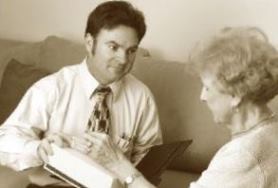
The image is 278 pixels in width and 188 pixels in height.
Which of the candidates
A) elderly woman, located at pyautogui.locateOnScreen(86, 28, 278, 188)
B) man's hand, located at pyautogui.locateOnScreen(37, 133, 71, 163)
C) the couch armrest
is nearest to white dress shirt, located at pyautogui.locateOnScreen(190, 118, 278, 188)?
elderly woman, located at pyautogui.locateOnScreen(86, 28, 278, 188)

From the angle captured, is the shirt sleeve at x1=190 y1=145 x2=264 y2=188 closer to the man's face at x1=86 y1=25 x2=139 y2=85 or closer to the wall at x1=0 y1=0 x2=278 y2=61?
the man's face at x1=86 y1=25 x2=139 y2=85

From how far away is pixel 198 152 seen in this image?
219 cm

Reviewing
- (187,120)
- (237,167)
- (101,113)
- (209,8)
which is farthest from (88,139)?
(209,8)

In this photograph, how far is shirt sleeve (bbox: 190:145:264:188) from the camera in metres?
1.35

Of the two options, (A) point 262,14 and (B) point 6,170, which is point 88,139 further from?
(A) point 262,14

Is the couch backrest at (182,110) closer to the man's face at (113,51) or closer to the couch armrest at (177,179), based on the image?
the couch armrest at (177,179)

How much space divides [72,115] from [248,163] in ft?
2.53

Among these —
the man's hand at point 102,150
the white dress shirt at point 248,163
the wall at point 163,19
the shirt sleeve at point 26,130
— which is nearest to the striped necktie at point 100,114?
the shirt sleeve at point 26,130

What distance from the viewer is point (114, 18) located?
6.06 ft

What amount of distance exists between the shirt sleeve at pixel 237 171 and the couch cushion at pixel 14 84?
1.12m

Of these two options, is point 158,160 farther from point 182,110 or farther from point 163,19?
point 163,19

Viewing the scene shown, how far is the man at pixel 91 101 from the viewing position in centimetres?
182

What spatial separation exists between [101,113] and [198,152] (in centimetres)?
48

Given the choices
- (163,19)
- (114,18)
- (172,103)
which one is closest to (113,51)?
(114,18)
